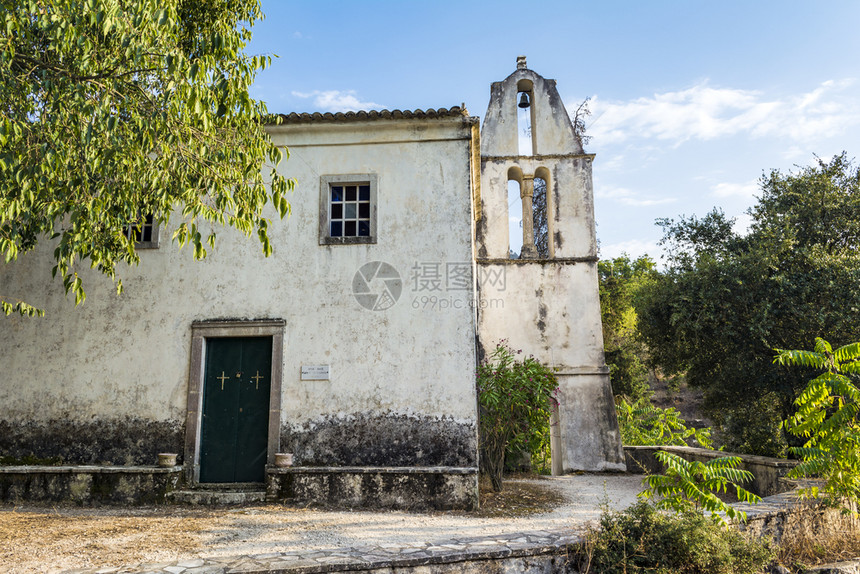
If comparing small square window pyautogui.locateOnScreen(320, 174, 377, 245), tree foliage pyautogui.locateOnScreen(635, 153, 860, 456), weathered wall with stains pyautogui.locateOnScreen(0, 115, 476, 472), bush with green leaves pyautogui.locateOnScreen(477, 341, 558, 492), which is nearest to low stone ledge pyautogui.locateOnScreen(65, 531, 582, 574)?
weathered wall with stains pyautogui.locateOnScreen(0, 115, 476, 472)

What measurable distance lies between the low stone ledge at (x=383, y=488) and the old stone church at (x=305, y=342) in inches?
1.0

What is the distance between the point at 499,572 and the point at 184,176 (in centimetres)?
497

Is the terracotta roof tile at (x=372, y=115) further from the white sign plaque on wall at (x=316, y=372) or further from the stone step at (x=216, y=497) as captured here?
the stone step at (x=216, y=497)

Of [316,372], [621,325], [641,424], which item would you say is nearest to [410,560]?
[316,372]

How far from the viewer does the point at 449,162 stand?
9.13 meters

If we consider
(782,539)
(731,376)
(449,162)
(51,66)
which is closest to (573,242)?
(731,376)

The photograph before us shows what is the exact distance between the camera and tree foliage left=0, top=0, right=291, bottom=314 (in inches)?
207

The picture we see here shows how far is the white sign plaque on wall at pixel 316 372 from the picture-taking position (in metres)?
8.49

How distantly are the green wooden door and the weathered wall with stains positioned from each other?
37 cm

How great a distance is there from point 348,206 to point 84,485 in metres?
5.33

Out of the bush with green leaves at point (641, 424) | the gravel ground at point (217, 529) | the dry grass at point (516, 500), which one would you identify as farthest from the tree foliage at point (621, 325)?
the gravel ground at point (217, 529)

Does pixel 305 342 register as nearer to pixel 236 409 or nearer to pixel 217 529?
pixel 236 409

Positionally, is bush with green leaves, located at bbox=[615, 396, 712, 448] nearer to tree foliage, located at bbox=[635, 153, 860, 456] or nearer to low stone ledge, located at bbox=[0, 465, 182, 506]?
tree foliage, located at bbox=[635, 153, 860, 456]

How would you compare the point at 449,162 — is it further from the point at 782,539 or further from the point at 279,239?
the point at 782,539
